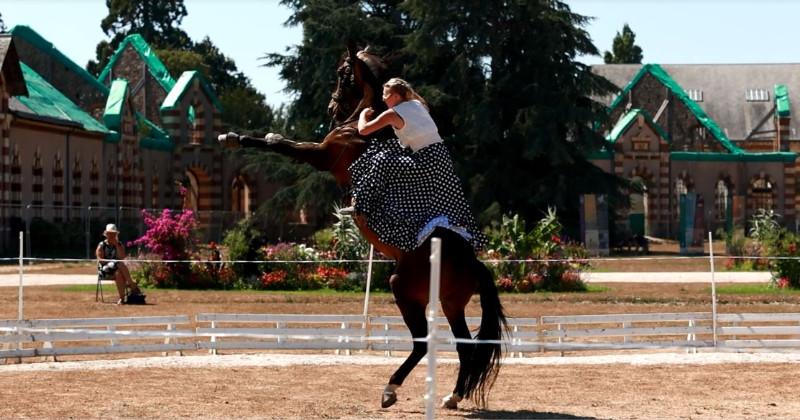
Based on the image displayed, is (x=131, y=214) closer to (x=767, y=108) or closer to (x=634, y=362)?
(x=634, y=362)

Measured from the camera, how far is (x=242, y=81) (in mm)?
99062

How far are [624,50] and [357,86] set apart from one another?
99.9 metres

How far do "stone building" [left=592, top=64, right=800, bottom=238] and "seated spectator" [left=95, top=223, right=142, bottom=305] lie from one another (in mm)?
36177

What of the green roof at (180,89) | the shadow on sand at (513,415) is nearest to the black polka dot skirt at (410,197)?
the shadow on sand at (513,415)

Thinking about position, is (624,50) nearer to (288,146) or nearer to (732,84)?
(732,84)

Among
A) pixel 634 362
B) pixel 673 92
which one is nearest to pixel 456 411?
pixel 634 362

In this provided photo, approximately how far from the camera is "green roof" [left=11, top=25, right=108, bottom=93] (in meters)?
54.8

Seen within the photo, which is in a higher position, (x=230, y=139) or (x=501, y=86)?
(x=501, y=86)

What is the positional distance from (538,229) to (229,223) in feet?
88.9

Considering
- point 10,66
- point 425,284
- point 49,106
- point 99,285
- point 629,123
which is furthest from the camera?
point 629,123

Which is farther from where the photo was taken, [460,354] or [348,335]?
[348,335]

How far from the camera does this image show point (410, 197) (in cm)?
1109

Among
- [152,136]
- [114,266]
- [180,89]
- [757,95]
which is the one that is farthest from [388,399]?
[757,95]

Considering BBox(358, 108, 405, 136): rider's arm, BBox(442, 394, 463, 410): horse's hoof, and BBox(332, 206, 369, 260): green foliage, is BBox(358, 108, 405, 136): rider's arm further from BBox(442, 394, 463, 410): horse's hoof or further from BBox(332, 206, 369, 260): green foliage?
BBox(332, 206, 369, 260): green foliage
